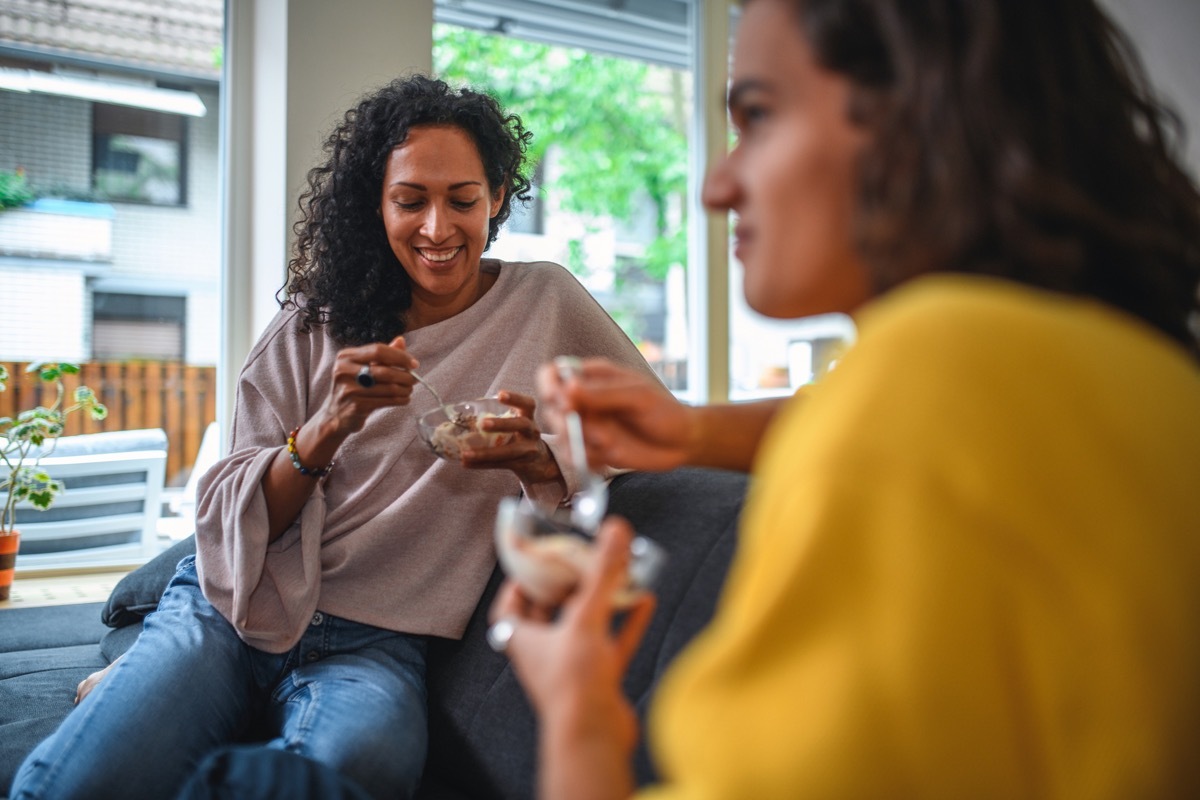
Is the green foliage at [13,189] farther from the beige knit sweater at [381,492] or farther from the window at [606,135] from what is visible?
the beige knit sweater at [381,492]

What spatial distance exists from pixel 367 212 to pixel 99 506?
71.9 inches

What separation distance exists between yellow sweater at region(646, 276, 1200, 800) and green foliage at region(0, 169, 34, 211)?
3291 mm

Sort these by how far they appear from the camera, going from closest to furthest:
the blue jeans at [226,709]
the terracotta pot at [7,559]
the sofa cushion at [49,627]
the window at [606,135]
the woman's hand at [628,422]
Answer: the woman's hand at [628,422] → the blue jeans at [226,709] → the sofa cushion at [49,627] → the terracotta pot at [7,559] → the window at [606,135]

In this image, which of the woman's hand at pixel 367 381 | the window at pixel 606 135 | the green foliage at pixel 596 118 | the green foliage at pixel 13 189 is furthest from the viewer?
the green foliage at pixel 596 118

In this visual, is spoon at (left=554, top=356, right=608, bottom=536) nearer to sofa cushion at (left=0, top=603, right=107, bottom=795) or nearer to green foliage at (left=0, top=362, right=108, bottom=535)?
sofa cushion at (left=0, top=603, right=107, bottom=795)

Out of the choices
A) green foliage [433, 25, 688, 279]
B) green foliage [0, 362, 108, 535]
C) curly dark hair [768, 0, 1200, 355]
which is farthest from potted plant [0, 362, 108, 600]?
curly dark hair [768, 0, 1200, 355]

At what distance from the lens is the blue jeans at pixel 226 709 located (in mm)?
1380

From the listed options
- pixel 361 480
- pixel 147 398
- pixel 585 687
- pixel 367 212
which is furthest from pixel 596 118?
pixel 585 687

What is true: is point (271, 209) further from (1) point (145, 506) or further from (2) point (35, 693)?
(2) point (35, 693)

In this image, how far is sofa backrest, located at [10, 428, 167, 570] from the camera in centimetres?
310

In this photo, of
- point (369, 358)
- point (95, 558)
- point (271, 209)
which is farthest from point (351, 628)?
point (95, 558)

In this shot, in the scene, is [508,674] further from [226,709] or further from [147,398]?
[147,398]

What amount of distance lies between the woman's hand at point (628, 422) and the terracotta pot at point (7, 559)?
7.78 feet

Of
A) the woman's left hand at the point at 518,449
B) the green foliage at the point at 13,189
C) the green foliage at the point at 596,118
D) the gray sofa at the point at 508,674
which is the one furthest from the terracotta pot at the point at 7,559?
the green foliage at the point at 596,118
